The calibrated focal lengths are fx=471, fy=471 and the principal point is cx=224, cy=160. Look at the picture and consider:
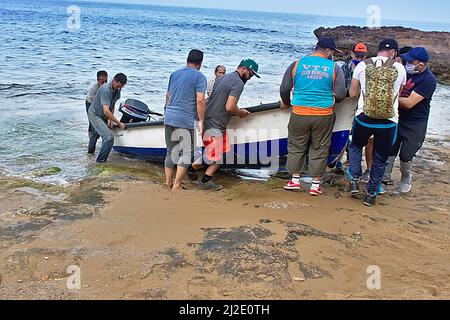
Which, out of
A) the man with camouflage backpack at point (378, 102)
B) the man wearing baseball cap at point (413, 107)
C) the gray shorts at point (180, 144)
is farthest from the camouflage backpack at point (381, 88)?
the gray shorts at point (180, 144)

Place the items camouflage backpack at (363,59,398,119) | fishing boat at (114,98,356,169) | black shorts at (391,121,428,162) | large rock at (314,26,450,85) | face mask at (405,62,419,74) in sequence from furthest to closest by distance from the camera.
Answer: large rock at (314,26,450,85)
fishing boat at (114,98,356,169)
black shorts at (391,121,428,162)
face mask at (405,62,419,74)
camouflage backpack at (363,59,398,119)

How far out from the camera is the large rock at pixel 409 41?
21.8 meters

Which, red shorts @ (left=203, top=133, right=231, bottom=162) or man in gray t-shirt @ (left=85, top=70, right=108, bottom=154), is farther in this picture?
man in gray t-shirt @ (left=85, top=70, right=108, bottom=154)

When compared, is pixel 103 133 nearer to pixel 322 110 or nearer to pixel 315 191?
pixel 315 191

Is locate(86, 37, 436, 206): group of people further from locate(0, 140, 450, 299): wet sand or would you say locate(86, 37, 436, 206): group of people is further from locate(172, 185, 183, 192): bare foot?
locate(0, 140, 450, 299): wet sand

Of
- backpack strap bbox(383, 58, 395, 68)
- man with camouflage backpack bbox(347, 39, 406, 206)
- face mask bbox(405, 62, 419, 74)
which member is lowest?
man with camouflage backpack bbox(347, 39, 406, 206)

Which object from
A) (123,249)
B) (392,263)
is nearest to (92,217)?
(123,249)

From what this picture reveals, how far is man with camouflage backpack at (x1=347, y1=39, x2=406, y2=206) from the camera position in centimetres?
508

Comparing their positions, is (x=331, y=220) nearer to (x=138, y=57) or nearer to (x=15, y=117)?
(x=15, y=117)

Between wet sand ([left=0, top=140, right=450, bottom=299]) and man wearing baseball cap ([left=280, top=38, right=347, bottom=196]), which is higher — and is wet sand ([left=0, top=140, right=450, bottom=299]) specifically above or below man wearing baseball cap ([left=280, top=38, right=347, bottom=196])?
below

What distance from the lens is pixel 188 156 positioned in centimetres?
614

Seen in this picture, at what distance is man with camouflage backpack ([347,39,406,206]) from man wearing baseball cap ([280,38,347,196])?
0.87 feet

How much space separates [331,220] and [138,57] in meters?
23.9

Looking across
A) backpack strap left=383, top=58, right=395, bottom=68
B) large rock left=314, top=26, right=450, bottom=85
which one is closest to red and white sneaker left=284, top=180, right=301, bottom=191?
backpack strap left=383, top=58, right=395, bottom=68
